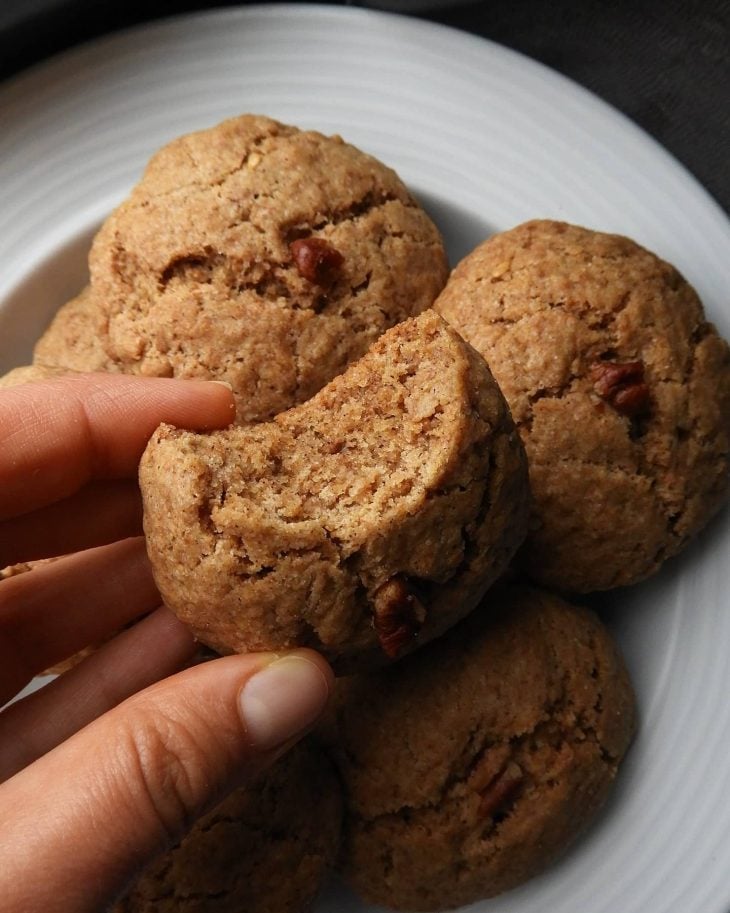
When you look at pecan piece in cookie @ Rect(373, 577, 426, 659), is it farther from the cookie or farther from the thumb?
the cookie

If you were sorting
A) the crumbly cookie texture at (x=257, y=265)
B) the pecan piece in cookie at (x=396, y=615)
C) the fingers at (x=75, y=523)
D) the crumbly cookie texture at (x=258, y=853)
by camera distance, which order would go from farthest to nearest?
the fingers at (x=75, y=523)
the crumbly cookie texture at (x=257, y=265)
the crumbly cookie texture at (x=258, y=853)
the pecan piece in cookie at (x=396, y=615)

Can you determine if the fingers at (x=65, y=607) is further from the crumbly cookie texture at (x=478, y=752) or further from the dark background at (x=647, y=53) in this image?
the dark background at (x=647, y=53)

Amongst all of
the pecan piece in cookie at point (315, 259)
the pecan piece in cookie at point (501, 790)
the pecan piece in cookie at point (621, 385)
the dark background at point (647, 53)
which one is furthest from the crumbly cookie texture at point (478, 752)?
the dark background at point (647, 53)

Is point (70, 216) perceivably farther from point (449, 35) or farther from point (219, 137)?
point (449, 35)

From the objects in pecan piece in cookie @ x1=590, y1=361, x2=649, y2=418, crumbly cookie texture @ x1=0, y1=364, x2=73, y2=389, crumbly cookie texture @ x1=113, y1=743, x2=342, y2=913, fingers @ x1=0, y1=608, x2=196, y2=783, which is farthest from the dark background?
crumbly cookie texture @ x1=113, y1=743, x2=342, y2=913

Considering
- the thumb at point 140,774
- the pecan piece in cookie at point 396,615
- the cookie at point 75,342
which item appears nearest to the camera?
the thumb at point 140,774

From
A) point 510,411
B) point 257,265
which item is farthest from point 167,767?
point 257,265

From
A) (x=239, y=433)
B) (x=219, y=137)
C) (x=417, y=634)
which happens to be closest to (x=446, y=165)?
(x=219, y=137)
